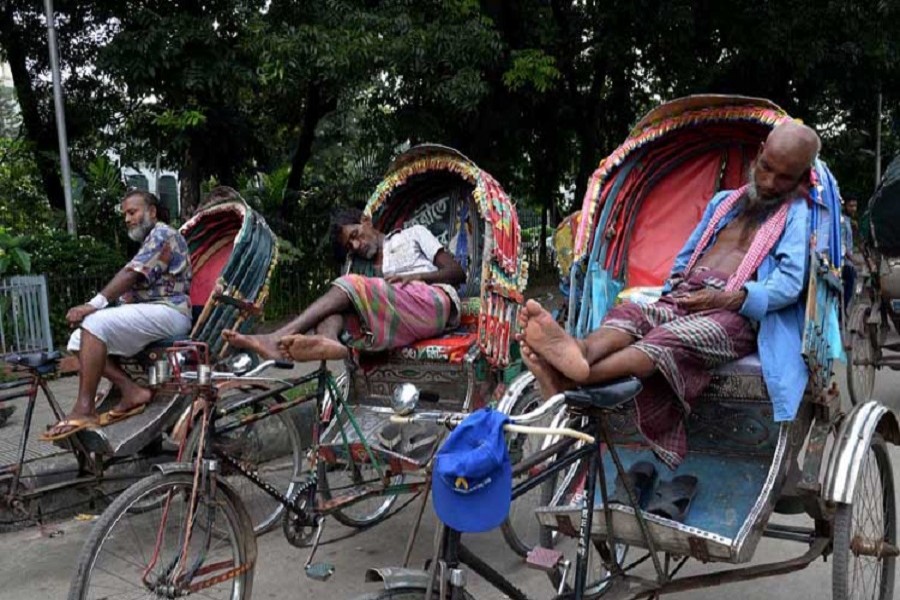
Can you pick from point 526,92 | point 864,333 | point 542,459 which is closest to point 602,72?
point 526,92

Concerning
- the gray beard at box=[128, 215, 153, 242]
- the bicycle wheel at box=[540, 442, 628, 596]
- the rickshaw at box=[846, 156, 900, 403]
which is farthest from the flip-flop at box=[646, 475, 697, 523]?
the rickshaw at box=[846, 156, 900, 403]

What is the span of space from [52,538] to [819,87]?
13411 millimetres

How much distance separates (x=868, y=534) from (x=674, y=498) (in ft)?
2.68

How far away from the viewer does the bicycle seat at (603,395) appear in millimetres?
2424

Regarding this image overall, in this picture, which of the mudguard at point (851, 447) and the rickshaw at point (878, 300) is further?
the rickshaw at point (878, 300)

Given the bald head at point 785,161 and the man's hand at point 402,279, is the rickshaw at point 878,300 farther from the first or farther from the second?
the man's hand at point 402,279

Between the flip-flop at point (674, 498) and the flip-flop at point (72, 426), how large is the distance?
107 inches

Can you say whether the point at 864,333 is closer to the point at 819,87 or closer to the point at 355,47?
the point at 355,47

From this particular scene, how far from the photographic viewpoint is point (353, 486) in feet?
12.7

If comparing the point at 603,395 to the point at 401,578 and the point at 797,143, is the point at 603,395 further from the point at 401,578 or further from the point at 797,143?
the point at 797,143

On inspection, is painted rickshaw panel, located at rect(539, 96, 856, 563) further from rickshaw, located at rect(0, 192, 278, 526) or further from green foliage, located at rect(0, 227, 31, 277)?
green foliage, located at rect(0, 227, 31, 277)

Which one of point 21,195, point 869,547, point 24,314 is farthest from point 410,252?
point 21,195

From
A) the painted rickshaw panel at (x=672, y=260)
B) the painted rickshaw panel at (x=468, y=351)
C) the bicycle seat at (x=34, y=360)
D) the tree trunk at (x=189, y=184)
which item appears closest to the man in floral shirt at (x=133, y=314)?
the bicycle seat at (x=34, y=360)

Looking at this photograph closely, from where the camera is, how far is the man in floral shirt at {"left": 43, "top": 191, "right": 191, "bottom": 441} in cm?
435
